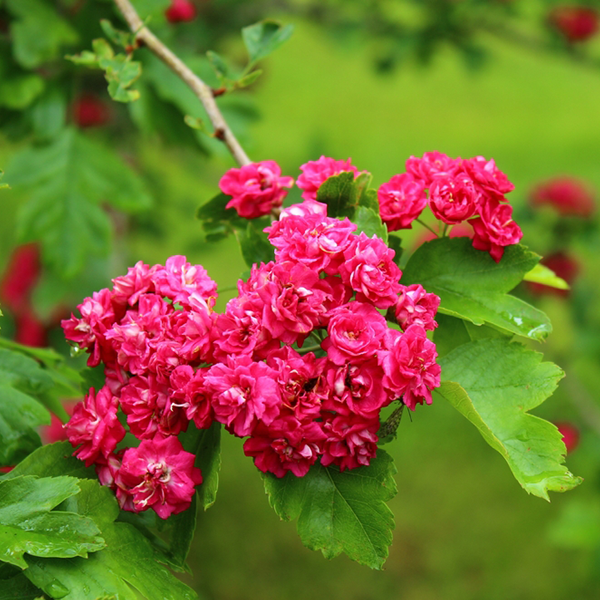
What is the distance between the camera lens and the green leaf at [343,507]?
38.7 inches

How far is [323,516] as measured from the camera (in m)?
1.00

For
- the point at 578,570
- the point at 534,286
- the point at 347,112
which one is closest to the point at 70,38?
the point at 534,286

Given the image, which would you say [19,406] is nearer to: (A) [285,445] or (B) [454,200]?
(A) [285,445]

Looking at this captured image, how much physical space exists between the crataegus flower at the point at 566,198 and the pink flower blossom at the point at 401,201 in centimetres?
235

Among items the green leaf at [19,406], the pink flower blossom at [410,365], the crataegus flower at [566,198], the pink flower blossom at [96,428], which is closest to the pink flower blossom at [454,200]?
the pink flower blossom at [410,365]

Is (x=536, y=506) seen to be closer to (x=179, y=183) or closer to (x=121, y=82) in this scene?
(x=121, y=82)

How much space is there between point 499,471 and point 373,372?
4033 mm

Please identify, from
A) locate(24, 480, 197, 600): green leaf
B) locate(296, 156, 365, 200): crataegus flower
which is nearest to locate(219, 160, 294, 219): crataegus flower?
locate(296, 156, 365, 200): crataegus flower

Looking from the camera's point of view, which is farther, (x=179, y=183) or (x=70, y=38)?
(x=179, y=183)

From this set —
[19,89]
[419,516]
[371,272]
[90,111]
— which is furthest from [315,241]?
[419,516]

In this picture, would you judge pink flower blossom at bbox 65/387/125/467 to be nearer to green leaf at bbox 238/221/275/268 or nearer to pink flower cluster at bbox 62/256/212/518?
pink flower cluster at bbox 62/256/212/518

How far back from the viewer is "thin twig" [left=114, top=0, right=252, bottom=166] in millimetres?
1373

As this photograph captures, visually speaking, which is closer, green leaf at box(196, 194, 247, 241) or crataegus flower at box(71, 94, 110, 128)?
green leaf at box(196, 194, 247, 241)

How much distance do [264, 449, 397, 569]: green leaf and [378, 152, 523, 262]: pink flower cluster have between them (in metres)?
0.40
